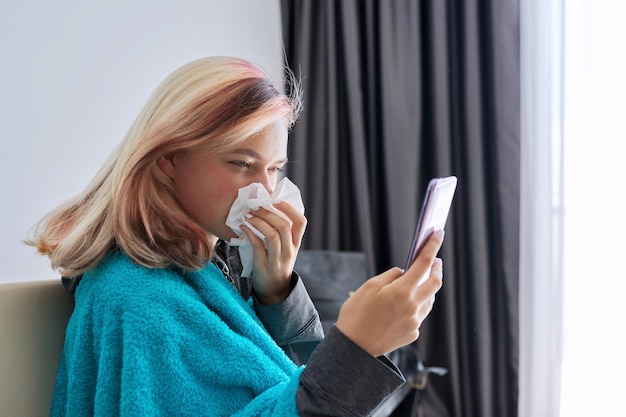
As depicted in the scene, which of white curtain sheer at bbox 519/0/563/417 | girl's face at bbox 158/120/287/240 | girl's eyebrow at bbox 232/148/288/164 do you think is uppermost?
girl's eyebrow at bbox 232/148/288/164

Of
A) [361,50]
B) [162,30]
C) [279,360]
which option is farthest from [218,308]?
[361,50]

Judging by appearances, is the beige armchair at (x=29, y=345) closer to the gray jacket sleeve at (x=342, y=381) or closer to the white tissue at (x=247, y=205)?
the white tissue at (x=247, y=205)

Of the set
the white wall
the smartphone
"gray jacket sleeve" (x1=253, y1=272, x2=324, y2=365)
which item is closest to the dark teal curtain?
the white wall

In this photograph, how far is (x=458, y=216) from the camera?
2.25 metres

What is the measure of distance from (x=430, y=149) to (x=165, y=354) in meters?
1.68

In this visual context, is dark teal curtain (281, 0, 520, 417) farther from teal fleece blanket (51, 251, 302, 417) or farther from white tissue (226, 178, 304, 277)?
teal fleece blanket (51, 251, 302, 417)

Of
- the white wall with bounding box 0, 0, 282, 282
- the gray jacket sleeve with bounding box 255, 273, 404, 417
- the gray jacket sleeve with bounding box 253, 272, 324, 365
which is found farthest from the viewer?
the white wall with bounding box 0, 0, 282, 282

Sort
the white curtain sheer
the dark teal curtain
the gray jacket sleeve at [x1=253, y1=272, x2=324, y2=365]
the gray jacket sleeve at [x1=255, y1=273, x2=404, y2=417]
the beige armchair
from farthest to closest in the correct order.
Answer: the dark teal curtain < the white curtain sheer < the gray jacket sleeve at [x1=253, y1=272, x2=324, y2=365] < the beige armchair < the gray jacket sleeve at [x1=255, y1=273, x2=404, y2=417]

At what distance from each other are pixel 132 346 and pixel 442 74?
170cm

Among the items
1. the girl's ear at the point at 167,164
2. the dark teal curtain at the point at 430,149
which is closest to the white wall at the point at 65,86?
the dark teal curtain at the point at 430,149

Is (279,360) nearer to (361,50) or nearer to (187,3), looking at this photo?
(187,3)

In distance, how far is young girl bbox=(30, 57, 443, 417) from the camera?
2.49 feet

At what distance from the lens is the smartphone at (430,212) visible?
0.77 meters

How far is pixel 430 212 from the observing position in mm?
792
